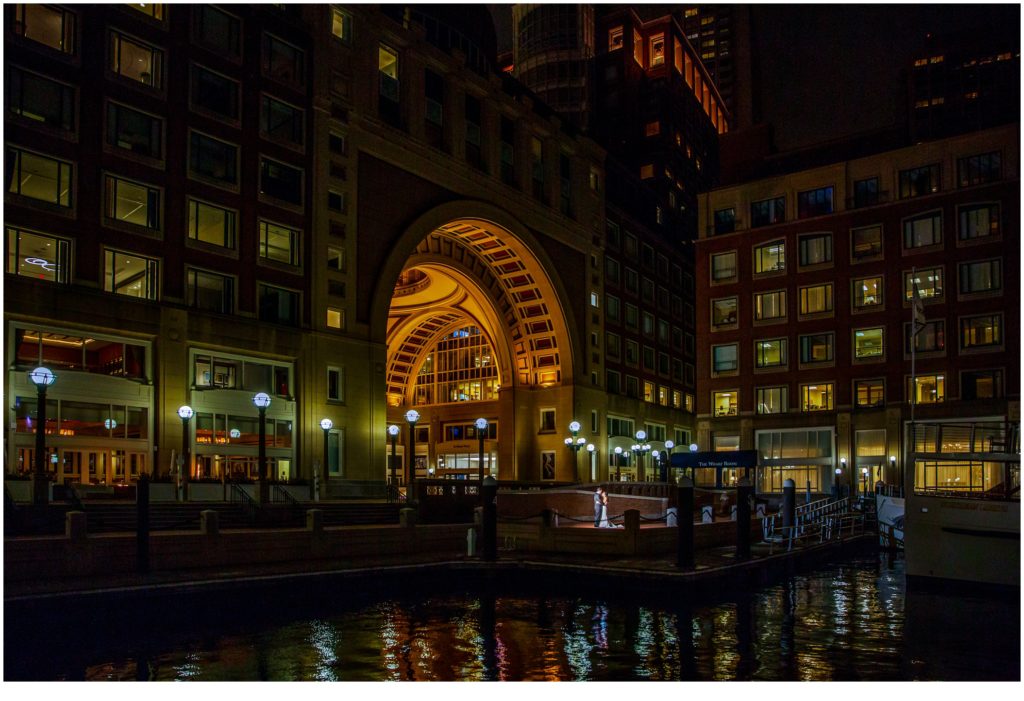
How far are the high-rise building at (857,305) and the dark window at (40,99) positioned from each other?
59248 mm

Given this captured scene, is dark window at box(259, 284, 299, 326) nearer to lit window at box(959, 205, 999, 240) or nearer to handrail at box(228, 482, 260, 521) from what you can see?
handrail at box(228, 482, 260, 521)

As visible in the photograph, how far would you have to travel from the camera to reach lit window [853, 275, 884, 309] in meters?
83.4

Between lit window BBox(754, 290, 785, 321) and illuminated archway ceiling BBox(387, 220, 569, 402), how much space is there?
17.4 m

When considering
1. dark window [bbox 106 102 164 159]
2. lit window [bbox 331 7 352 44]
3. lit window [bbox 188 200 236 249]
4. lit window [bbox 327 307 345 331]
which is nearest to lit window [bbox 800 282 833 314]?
lit window [bbox 327 307 345 331]

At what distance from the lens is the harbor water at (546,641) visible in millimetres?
21125

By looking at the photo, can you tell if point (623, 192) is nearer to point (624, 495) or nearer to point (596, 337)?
point (596, 337)

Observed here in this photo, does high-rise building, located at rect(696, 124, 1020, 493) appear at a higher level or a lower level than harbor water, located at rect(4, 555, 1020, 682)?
higher

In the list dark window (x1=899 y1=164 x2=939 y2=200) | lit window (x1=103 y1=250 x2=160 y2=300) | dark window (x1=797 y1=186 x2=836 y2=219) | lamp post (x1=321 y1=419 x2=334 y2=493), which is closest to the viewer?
lit window (x1=103 y1=250 x2=160 y2=300)

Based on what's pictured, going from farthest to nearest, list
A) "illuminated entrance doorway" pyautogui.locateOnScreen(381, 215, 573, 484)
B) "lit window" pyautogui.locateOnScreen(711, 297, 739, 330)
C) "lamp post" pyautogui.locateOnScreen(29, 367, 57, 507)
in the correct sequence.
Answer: "lit window" pyautogui.locateOnScreen(711, 297, 739, 330) → "illuminated entrance doorway" pyautogui.locateOnScreen(381, 215, 573, 484) → "lamp post" pyautogui.locateOnScreen(29, 367, 57, 507)

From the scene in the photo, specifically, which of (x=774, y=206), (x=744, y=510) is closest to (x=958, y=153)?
(x=774, y=206)

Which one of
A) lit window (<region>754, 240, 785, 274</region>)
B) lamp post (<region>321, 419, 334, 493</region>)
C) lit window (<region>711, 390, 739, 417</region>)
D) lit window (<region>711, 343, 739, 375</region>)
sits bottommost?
lamp post (<region>321, 419, 334, 493</region>)

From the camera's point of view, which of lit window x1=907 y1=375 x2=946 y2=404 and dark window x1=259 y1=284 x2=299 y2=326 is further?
lit window x1=907 y1=375 x2=946 y2=404

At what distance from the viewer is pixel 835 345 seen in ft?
279

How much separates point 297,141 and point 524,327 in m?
35.4
